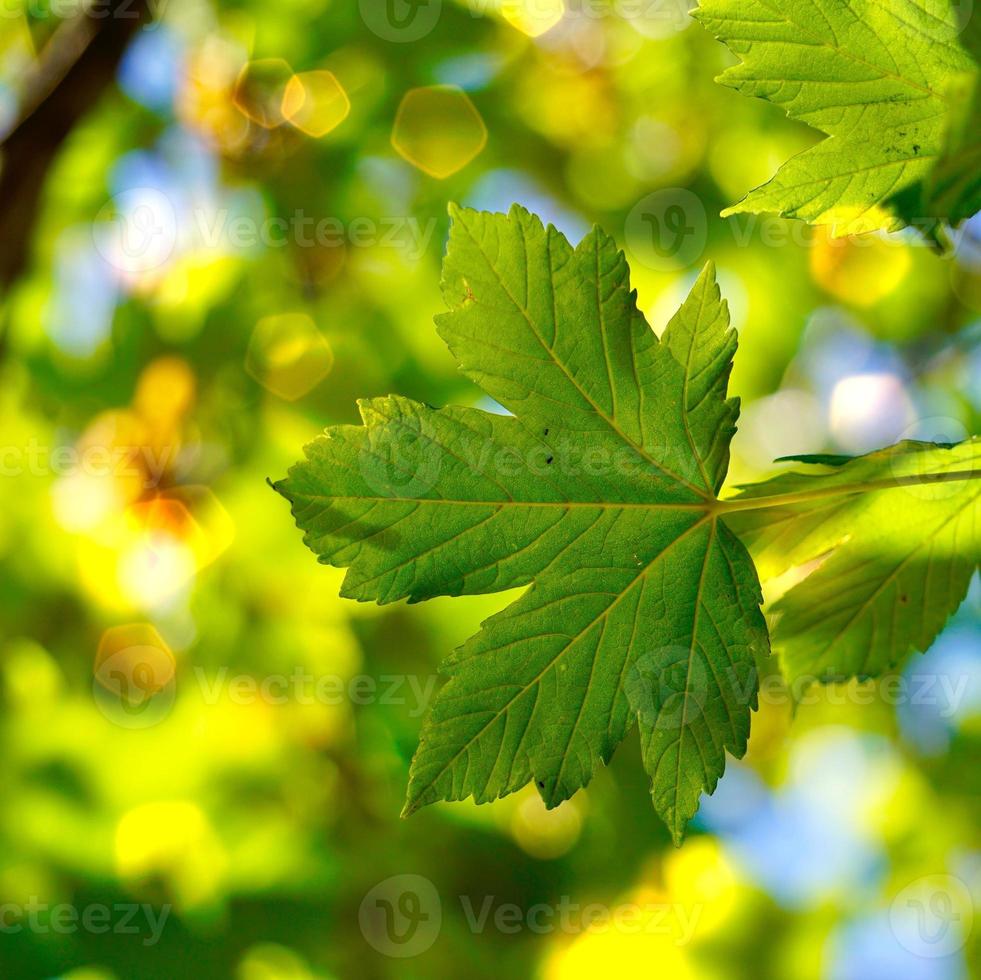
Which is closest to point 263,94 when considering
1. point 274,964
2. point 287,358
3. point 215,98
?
point 215,98

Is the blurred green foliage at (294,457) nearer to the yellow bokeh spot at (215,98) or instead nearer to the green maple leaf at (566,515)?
the yellow bokeh spot at (215,98)

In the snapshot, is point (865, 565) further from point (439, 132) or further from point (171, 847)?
point (439, 132)

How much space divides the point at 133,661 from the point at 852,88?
6.21 ft

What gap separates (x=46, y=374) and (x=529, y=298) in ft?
6.02

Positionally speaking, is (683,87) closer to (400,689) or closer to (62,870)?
(400,689)

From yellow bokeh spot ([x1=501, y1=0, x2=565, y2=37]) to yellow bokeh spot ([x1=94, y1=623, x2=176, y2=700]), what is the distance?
5.51 ft

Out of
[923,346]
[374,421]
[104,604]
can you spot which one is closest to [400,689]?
[104,604]

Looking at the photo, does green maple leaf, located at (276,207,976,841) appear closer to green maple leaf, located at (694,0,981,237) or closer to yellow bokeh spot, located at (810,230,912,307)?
green maple leaf, located at (694,0,981,237)

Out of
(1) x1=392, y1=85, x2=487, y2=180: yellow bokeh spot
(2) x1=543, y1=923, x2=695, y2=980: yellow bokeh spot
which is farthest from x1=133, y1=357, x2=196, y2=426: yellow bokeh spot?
(2) x1=543, y1=923, x2=695, y2=980: yellow bokeh spot

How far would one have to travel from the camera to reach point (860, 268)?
2416mm

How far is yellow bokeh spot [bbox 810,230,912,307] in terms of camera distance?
238cm

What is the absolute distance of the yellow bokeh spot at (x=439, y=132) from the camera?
231 cm

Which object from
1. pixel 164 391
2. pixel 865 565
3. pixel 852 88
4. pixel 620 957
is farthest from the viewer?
pixel 164 391

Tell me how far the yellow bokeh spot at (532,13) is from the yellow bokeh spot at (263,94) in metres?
0.56
